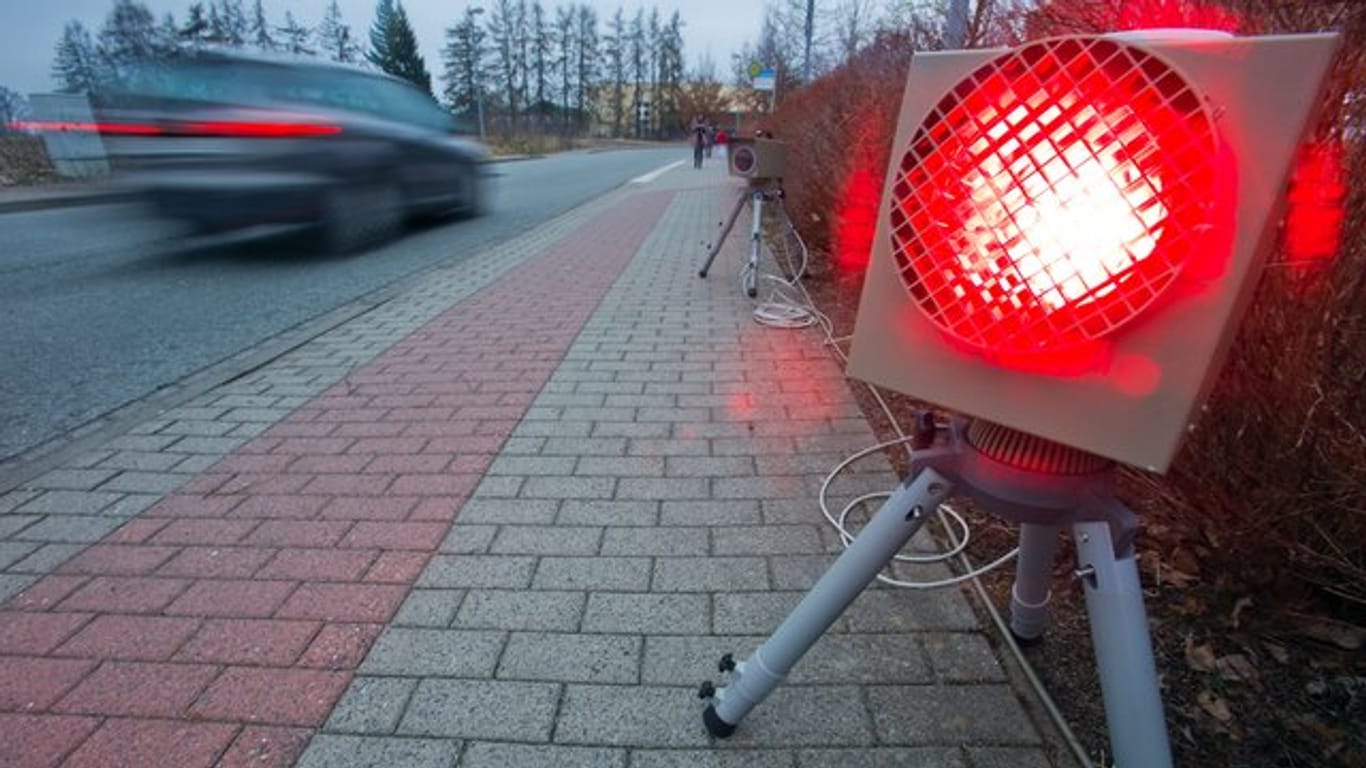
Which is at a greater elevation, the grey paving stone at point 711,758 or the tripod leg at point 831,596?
the tripod leg at point 831,596

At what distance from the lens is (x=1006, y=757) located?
159 centimetres

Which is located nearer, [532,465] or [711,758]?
[711,758]

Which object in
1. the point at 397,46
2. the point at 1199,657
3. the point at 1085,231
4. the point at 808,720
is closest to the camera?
the point at 1085,231

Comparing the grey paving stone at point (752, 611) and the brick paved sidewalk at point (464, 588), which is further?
the grey paving stone at point (752, 611)

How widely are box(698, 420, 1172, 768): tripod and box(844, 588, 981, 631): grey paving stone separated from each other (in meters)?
0.83

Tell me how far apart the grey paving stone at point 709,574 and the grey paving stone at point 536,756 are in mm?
622

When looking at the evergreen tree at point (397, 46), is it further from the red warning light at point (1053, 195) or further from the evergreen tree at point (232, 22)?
the red warning light at point (1053, 195)

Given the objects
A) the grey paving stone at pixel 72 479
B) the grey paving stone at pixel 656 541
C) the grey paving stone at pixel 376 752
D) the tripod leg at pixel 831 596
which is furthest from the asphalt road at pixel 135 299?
the tripod leg at pixel 831 596

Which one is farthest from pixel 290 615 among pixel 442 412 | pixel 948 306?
pixel 948 306

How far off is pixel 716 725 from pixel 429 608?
961 millimetres

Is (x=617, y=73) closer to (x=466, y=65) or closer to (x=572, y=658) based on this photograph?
(x=466, y=65)

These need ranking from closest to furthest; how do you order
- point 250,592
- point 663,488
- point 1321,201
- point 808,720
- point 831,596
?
1. point 831,596
2. point 1321,201
3. point 808,720
4. point 250,592
5. point 663,488

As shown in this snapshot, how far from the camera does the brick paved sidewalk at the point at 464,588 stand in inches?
65.9

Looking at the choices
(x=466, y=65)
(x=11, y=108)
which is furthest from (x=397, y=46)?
(x=11, y=108)
